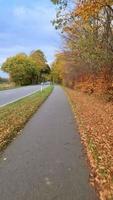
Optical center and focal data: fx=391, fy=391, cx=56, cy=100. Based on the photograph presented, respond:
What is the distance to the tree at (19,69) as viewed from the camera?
117 m

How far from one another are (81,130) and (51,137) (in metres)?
1.89

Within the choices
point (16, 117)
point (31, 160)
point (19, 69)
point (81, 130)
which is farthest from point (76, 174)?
point (19, 69)

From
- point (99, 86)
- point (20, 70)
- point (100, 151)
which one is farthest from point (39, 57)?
point (100, 151)

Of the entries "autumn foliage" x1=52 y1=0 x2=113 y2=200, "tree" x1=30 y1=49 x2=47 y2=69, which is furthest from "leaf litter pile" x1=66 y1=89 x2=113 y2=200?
"tree" x1=30 y1=49 x2=47 y2=69

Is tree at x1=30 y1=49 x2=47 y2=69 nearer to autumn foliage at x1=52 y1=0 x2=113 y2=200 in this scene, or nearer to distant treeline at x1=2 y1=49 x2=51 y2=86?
distant treeline at x1=2 y1=49 x2=51 y2=86

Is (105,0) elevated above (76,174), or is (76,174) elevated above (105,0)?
(105,0)

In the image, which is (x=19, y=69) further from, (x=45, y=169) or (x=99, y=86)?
(x=45, y=169)

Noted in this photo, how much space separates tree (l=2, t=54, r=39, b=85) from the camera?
116719 mm

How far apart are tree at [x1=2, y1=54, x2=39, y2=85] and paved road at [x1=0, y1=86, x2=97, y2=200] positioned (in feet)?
344

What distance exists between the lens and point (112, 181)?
7184mm

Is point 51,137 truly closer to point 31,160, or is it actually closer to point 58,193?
point 31,160

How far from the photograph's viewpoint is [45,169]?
8.09 m

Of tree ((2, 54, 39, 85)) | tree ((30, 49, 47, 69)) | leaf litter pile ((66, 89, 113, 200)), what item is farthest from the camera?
tree ((30, 49, 47, 69))

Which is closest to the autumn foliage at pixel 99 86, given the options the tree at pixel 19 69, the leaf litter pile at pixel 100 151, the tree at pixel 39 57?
the leaf litter pile at pixel 100 151
